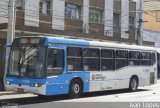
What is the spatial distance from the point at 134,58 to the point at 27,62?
803 centimetres

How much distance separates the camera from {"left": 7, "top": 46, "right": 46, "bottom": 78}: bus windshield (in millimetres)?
17781

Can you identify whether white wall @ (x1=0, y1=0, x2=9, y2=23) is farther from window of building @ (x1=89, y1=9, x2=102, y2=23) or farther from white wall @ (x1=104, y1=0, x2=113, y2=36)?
white wall @ (x1=104, y1=0, x2=113, y2=36)

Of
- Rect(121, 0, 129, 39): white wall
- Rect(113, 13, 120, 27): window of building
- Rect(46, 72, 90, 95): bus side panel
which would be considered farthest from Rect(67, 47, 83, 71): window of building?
Rect(121, 0, 129, 39): white wall

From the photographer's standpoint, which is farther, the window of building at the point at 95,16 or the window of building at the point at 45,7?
the window of building at the point at 95,16

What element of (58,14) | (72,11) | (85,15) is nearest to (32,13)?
(58,14)

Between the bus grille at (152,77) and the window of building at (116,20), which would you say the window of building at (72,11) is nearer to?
the window of building at (116,20)

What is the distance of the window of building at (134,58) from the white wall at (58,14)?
10.2 metres

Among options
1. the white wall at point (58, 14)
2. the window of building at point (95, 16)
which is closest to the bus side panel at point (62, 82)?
the white wall at point (58, 14)

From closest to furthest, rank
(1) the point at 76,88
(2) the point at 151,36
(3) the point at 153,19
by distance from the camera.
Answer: (1) the point at 76,88 → (2) the point at 151,36 → (3) the point at 153,19

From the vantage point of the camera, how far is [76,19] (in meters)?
35.3

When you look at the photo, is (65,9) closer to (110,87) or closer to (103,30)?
(103,30)

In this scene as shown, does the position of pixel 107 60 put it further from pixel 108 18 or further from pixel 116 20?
pixel 116 20

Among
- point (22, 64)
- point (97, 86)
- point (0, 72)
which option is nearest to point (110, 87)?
point (97, 86)

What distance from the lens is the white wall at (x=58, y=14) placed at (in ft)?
107
